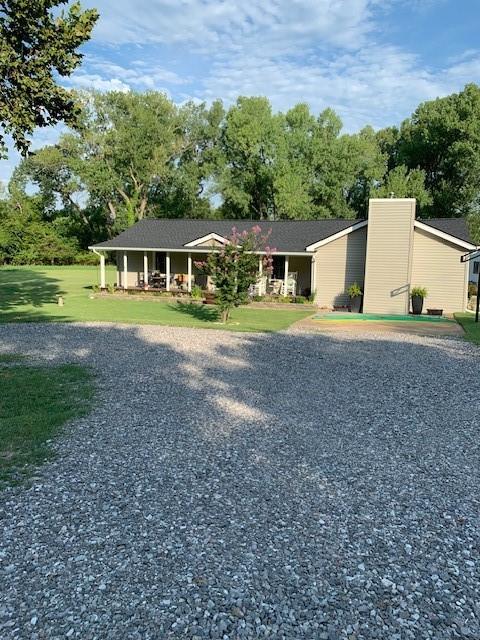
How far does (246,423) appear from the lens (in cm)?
621

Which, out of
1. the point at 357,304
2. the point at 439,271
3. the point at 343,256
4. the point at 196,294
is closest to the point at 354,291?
the point at 357,304

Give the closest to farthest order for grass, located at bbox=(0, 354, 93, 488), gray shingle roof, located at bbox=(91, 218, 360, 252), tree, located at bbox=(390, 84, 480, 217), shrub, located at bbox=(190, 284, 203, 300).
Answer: grass, located at bbox=(0, 354, 93, 488) < shrub, located at bbox=(190, 284, 203, 300) < gray shingle roof, located at bbox=(91, 218, 360, 252) < tree, located at bbox=(390, 84, 480, 217)

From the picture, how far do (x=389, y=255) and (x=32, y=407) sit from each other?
56.1ft

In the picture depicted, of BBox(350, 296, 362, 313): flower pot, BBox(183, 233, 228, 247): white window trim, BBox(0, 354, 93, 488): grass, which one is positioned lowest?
BBox(0, 354, 93, 488): grass

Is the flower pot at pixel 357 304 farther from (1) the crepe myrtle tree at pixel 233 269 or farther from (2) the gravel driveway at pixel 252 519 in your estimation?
(2) the gravel driveway at pixel 252 519

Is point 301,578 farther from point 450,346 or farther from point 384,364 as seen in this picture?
point 450,346

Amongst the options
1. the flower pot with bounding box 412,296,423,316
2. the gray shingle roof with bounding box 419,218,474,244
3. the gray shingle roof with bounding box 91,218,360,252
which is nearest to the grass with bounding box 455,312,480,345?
the flower pot with bounding box 412,296,423,316

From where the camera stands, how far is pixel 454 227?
2248cm

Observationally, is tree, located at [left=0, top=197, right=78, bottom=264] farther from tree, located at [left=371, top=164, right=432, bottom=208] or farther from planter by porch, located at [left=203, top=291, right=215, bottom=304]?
planter by porch, located at [left=203, top=291, right=215, bottom=304]

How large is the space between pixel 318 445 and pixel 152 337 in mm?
7864

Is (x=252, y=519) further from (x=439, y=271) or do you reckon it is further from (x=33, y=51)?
(x=439, y=271)

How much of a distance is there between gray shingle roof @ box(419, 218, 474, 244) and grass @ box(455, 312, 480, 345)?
3424 millimetres

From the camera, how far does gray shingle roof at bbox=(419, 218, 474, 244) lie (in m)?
21.2

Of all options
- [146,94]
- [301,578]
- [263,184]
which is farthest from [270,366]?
[146,94]
